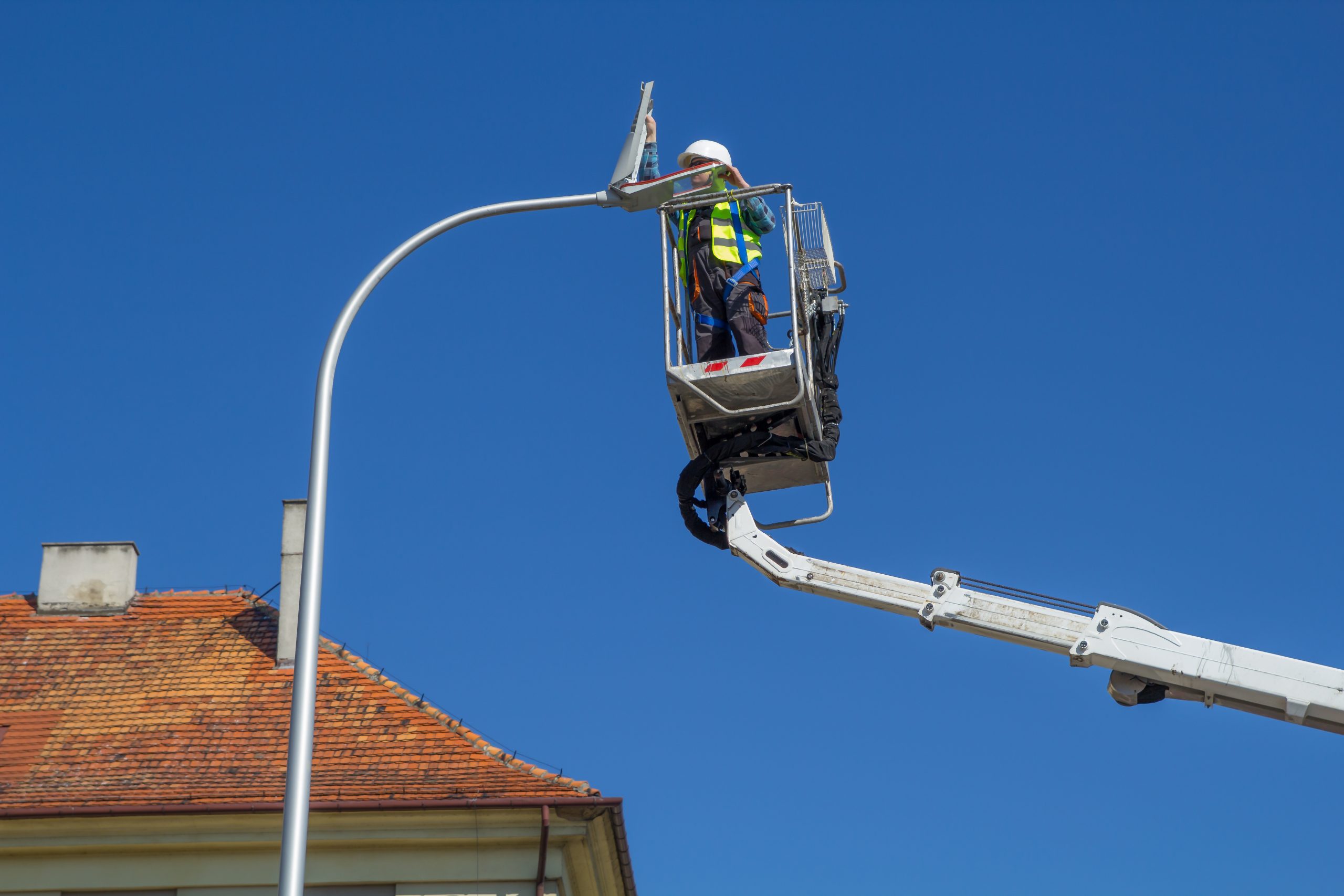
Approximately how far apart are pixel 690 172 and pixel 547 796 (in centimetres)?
612

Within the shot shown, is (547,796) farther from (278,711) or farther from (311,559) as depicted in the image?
(311,559)

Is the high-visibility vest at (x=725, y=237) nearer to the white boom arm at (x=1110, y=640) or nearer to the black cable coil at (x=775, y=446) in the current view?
the black cable coil at (x=775, y=446)

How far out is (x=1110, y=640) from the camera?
444 inches

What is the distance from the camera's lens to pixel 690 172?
12.7 meters

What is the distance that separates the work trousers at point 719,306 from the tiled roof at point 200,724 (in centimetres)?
520

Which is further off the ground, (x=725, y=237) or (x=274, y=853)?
(x=725, y=237)

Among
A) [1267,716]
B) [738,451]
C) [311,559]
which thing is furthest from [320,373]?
[1267,716]

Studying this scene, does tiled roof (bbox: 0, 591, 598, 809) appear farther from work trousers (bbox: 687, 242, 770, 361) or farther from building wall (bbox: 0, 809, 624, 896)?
work trousers (bbox: 687, 242, 770, 361)

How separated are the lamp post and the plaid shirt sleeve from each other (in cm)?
63

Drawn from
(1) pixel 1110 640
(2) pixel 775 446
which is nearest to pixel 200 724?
(2) pixel 775 446

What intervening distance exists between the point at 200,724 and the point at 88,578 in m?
3.65

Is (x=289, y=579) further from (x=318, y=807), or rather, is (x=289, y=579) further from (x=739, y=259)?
(x=739, y=259)

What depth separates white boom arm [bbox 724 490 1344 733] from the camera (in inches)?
421

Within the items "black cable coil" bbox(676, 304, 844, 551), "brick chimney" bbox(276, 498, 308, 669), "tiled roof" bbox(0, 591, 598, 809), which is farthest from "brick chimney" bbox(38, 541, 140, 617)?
"black cable coil" bbox(676, 304, 844, 551)
